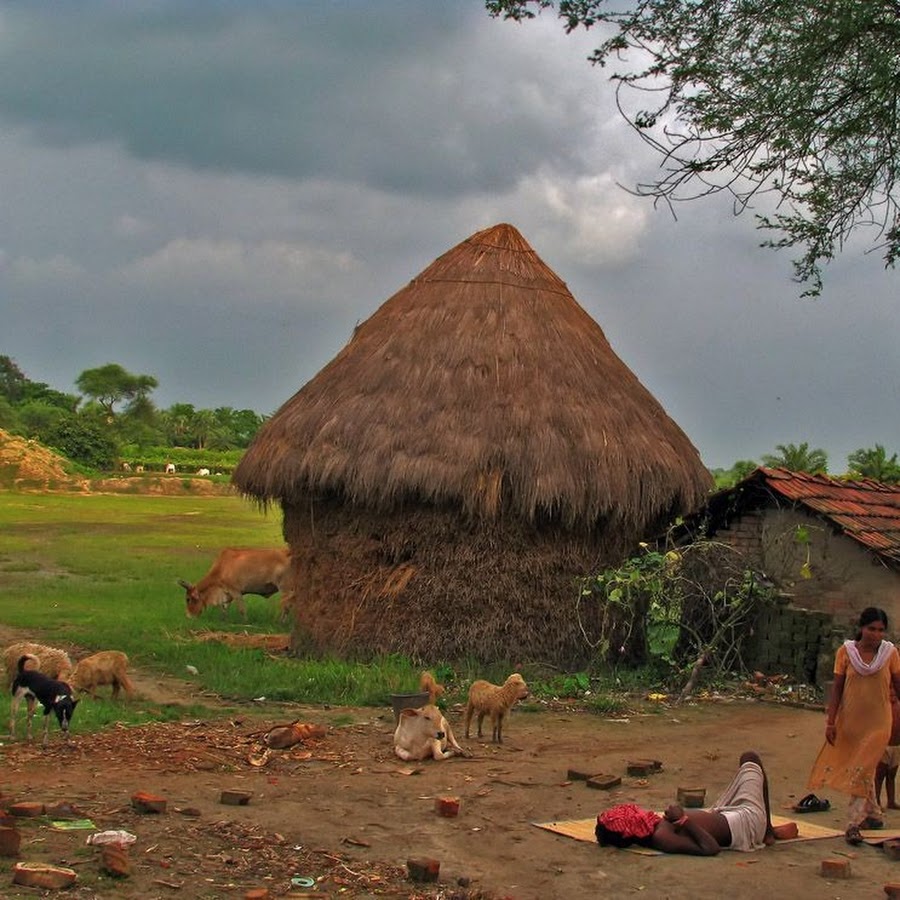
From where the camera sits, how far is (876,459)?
25312mm

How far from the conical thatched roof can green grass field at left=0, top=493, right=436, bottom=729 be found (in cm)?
155

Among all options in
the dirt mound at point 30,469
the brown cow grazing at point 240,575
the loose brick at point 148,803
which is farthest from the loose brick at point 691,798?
the dirt mound at point 30,469

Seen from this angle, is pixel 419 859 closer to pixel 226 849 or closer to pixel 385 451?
pixel 226 849

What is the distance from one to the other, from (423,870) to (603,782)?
237 cm

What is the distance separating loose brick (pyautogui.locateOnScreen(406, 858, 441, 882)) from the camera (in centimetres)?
567

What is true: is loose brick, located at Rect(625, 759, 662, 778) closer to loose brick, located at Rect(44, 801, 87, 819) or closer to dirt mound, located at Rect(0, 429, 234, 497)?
loose brick, located at Rect(44, 801, 87, 819)

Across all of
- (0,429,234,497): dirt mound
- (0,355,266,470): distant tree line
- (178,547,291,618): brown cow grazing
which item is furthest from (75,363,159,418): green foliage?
(178,547,291,618): brown cow grazing

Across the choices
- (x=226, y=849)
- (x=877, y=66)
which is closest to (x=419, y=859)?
(x=226, y=849)

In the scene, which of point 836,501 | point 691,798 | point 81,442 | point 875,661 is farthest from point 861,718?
point 81,442

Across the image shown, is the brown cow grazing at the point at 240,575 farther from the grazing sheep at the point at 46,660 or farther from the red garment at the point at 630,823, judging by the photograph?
the red garment at the point at 630,823

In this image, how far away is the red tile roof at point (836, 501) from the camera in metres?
11.7

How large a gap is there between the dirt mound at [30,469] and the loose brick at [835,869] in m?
44.2

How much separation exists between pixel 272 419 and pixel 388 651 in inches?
126

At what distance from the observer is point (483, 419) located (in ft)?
41.0
